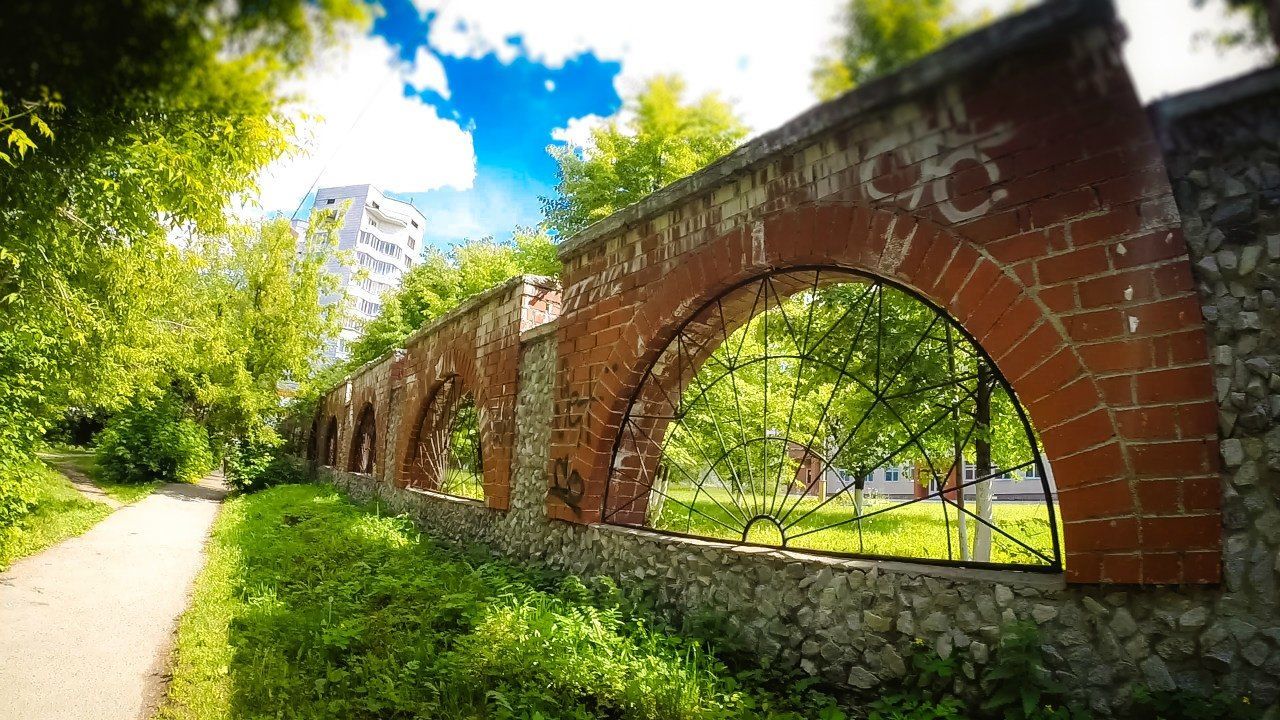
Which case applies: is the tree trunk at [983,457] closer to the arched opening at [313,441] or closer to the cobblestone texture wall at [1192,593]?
the cobblestone texture wall at [1192,593]

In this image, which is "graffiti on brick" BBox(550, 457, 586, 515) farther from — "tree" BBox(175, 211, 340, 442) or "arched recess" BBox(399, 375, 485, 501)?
"tree" BBox(175, 211, 340, 442)

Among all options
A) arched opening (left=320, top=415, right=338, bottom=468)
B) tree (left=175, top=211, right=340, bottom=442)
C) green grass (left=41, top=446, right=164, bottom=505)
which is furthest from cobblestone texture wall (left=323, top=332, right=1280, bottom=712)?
tree (left=175, top=211, right=340, bottom=442)

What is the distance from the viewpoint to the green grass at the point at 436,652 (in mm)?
3160

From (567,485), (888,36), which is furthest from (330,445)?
(888,36)

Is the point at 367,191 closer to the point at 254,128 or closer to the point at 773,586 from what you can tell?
the point at 254,128

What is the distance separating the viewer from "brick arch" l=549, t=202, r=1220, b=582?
225cm

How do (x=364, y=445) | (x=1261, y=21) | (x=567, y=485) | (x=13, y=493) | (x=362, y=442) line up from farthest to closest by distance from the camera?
1. (x=362, y=442)
2. (x=364, y=445)
3. (x=13, y=493)
4. (x=567, y=485)
5. (x=1261, y=21)

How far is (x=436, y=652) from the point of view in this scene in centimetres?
397

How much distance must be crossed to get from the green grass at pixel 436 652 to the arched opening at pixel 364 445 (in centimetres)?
723

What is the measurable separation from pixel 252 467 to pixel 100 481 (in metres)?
3.05

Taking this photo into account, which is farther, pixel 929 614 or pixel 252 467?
pixel 252 467

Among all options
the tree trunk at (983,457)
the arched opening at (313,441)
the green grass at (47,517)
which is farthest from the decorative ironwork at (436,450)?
the arched opening at (313,441)

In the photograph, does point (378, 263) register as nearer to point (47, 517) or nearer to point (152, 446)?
point (47, 517)

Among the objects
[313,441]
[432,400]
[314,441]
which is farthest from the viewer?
[313,441]
